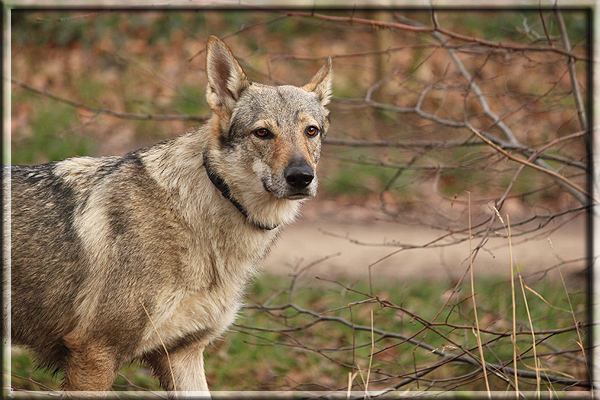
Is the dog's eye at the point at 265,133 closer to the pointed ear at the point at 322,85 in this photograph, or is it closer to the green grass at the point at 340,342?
the pointed ear at the point at 322,85

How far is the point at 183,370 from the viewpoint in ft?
11.6

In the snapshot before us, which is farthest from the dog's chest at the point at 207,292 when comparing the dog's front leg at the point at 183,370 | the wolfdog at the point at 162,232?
the dog's front leg at the point at 183,370

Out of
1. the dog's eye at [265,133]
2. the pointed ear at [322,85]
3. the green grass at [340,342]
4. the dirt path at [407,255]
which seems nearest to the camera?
the dog's eye at [265,133]

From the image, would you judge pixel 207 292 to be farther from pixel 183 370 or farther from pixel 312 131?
pixel 312 131

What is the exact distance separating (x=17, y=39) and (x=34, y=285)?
998 cm

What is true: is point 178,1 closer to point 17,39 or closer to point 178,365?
point 178,365

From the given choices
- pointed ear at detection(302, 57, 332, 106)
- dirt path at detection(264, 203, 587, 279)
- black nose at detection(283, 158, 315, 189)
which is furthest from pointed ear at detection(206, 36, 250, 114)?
dirt path at detection(264, 203, 587, 279)

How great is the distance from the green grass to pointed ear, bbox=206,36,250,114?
1.68 metres

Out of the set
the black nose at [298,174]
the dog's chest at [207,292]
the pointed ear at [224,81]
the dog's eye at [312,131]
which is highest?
the pointed ear at [224,81]

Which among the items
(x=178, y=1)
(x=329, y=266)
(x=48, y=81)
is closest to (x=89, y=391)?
(x=178, y=1)

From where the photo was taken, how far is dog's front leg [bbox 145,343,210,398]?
138 inches

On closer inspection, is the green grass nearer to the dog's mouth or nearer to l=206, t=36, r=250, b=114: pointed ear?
the dog's mouth

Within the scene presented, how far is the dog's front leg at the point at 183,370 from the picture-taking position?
351 cm

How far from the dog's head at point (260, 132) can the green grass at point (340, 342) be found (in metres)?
1.44
